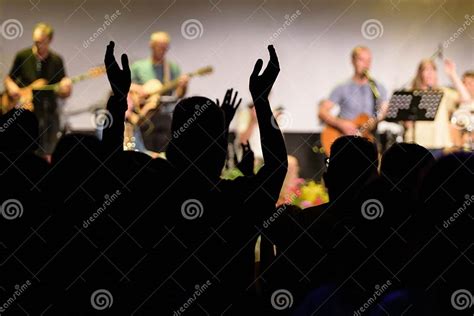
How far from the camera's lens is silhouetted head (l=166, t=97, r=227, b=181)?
2.47 meters

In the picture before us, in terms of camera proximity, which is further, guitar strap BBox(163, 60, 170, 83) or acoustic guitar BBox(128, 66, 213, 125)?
guitar strap BBox(163, 60, 170, 83)

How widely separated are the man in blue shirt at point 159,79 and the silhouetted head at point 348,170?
5891mm

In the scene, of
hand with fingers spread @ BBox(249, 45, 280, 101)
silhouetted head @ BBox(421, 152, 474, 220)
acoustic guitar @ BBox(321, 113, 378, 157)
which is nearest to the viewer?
silhouetted head @ BBox(421, 152, 474, 220)

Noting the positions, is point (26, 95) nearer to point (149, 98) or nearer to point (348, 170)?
point (149, 98)

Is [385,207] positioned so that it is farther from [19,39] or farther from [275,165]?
[19,39]

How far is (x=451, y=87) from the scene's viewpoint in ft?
32.1

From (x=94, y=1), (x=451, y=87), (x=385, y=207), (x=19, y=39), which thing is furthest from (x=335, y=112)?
(x=385, y=207)

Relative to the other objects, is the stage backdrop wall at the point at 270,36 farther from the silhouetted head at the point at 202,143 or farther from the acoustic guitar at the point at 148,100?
the silhouetted head at the point at 202,143

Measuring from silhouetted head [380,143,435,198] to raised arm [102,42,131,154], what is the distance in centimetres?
91

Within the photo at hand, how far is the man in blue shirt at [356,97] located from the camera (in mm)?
8789

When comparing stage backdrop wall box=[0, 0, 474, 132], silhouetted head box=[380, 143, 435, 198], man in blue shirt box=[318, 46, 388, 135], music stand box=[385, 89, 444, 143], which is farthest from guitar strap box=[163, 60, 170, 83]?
silhouetted head box=[380, 143, 435, 198]

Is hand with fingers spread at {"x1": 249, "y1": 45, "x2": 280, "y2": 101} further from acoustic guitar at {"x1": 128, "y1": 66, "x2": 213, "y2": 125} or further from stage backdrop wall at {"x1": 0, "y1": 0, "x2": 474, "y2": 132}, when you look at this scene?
stage backdrop wall at {"x1": 0, "y1": 0, "x2": 474, "y2": 132}

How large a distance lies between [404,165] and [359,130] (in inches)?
231

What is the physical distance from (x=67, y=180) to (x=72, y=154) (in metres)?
0.08
